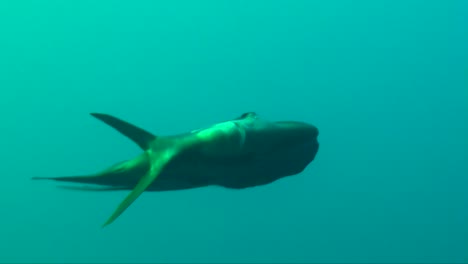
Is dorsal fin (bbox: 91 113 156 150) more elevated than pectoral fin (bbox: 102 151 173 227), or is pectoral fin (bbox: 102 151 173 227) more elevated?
dorsal fin (bbox: 91 113 156 150)

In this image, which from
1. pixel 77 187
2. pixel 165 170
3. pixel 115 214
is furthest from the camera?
pixel 77 187

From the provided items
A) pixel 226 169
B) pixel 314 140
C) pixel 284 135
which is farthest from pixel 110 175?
pixel 314 140

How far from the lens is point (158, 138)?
3.28 meters

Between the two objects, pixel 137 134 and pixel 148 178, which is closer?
pixel 148 178

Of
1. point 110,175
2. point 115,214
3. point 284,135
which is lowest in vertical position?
point 115,214

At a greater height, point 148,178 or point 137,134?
point 137,134

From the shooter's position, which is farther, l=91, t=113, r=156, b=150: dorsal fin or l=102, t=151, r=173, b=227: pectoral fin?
l=91, t=113, r=156, b=150: dorsal fin

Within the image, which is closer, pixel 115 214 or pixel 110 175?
pixel 115 214

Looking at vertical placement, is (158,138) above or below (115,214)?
above

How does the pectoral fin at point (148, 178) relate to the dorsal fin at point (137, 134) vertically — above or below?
below

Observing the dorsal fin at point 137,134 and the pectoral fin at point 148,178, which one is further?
the dorsal fin at point 137,134

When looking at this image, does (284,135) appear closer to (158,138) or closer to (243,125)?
(243,125)

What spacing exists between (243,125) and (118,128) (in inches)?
26.0

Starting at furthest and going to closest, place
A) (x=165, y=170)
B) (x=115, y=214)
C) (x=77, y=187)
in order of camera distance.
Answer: (x=77, y=187)
(x=165, y=170)
(x=115, y=214)
